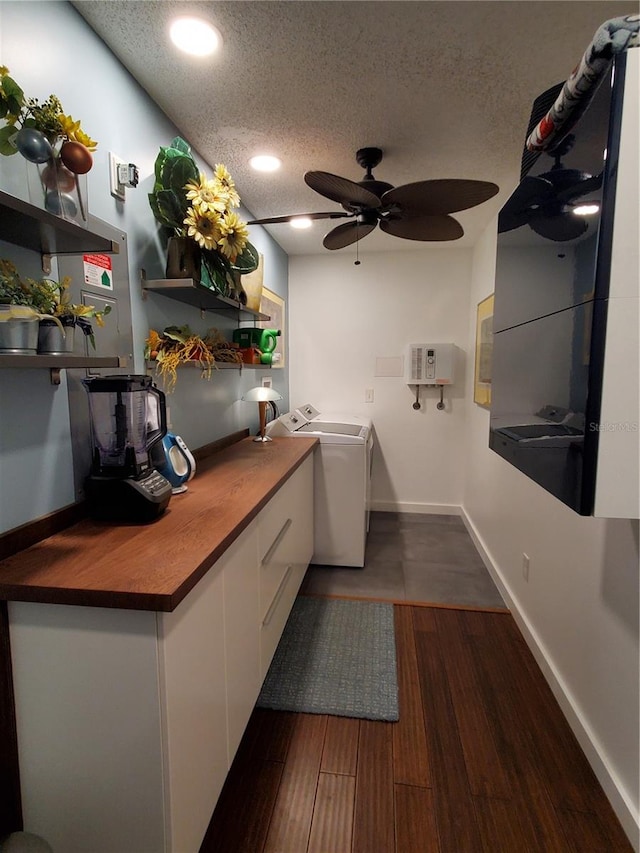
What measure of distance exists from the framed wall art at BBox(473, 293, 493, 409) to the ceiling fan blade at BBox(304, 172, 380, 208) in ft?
4.77

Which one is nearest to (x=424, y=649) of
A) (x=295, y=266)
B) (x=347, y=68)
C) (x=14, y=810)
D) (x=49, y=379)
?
(x=14, y=810)

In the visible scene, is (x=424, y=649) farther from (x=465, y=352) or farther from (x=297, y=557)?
(x=465, y=352)

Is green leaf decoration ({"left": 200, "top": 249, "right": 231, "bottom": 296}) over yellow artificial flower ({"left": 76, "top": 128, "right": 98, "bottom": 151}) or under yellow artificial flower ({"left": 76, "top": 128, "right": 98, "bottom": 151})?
under

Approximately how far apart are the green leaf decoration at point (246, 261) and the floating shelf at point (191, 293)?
16cm

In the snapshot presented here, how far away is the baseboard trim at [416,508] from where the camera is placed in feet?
12.6

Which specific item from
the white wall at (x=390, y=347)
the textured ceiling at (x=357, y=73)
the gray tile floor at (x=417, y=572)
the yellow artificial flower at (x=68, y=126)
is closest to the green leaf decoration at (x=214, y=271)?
the textured ceiling at (x=357, y=73)

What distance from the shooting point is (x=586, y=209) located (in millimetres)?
907

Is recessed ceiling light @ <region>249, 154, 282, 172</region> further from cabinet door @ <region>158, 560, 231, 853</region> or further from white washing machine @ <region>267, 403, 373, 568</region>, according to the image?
cabinet door @ <region>158, 560, 231, 853</region>

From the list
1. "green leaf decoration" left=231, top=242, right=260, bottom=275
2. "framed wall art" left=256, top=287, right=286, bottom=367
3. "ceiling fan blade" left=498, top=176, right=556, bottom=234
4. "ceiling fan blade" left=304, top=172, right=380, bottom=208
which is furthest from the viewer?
"framed wall art" left=256, top=287, right=286, bottom=367

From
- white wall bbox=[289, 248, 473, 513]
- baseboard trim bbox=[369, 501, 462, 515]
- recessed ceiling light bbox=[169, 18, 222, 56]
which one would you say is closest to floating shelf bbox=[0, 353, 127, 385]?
recessed ceiling light bbox=[169, 18, 222, 56]

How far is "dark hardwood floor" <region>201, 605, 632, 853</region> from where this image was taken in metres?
1.21

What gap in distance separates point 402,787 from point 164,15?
2.51m

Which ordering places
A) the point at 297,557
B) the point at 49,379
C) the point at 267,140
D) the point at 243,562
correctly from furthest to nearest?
the point at 297,557, the point at 267,140, the point at 243,562, the point at 49,379

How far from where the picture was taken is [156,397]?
4.72 feet
